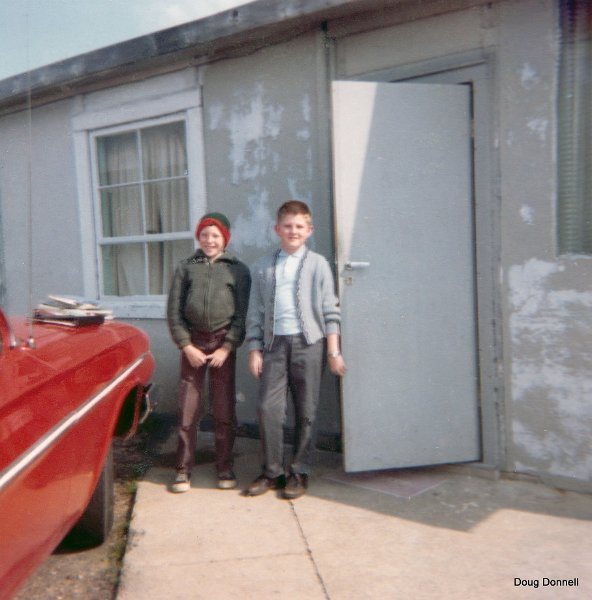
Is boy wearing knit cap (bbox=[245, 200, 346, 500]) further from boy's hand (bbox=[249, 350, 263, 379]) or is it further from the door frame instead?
the door frame

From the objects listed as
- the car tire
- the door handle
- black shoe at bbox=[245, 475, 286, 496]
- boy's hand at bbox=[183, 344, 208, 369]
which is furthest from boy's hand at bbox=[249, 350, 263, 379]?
the car tire

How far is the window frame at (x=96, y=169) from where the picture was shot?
206 inches

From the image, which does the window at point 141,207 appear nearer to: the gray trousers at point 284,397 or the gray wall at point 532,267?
the gray trousers at point 284,397

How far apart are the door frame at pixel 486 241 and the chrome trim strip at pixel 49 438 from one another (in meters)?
2.28

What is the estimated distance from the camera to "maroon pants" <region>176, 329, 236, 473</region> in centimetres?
398

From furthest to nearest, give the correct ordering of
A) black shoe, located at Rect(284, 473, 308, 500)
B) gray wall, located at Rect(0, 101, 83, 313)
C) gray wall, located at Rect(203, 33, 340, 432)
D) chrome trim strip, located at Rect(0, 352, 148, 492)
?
gray wall, located at Rect(0, 101, 83, 313)
gray wall, located at Rect(203, 33, 340, 432)
black shoe, located at Rect(284, 473, 308, 500)
chrome trim strip, located at Rect(0, 352, 148, 492)

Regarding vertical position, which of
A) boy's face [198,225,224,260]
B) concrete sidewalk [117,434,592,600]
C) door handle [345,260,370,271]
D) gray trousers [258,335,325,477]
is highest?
boy's face [198,225,224,260]

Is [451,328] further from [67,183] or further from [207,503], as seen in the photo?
[67,183]

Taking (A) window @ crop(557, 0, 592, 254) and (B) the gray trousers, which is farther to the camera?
(B) the gray trousers

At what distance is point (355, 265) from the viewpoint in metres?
3.88

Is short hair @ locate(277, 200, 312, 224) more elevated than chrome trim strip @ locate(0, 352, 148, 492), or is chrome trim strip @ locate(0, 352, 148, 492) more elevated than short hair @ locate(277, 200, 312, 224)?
short hair @ locate(277, 200, 312, 224)

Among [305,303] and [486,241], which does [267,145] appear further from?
[486,241]

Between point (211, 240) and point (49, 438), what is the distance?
2.15 metres

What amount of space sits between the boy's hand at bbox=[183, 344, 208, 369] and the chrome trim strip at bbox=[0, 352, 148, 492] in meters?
1.12
